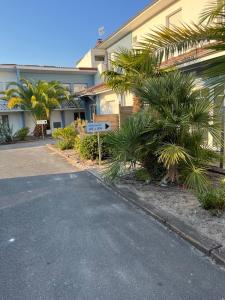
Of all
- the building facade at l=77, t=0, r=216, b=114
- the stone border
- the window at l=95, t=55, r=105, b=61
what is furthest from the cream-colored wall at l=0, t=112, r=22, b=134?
the stone border

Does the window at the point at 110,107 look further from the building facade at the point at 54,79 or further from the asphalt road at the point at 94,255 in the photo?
the asphalt road at the point at 94,255

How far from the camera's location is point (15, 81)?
20.9 m

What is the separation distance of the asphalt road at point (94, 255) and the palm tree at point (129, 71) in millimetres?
3279

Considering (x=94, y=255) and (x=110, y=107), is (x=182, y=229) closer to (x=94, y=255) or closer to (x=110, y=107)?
(x=94, y=255)

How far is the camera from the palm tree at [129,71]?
5727mm

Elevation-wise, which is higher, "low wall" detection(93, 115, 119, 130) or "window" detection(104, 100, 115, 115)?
"window" detection(104, 100, 115, 115)

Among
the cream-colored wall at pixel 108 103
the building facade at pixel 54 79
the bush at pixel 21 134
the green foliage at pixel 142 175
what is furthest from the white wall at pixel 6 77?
the green foliage at pixel 142 175

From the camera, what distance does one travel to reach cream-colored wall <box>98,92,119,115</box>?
1512 centimetres

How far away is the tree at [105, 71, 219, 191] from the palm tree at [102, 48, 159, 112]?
2.43 feet

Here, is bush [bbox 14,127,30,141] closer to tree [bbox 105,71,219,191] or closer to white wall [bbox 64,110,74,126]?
white wall [bbox 64,110,74,126]

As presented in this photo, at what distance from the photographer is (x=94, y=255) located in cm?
312

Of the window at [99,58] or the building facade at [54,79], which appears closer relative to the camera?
the building facade at [54,79]

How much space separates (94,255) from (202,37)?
153 inches

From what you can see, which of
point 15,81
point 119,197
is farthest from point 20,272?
point 15,81
